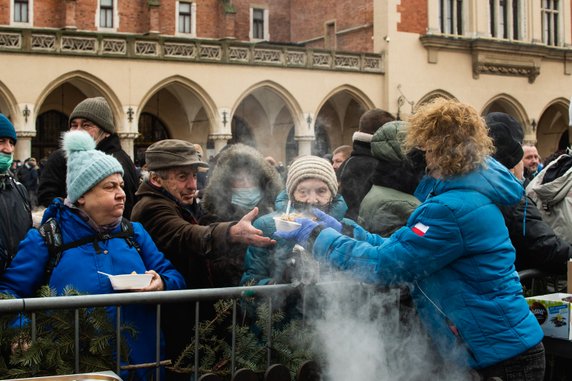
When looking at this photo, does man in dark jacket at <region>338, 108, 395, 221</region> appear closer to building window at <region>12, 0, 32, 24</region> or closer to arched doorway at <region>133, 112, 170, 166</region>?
arched doorway at <region>133, 112, 170, 166</region>

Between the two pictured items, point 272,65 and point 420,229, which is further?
point 272,65

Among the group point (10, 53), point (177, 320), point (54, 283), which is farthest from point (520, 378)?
point (10, 53)

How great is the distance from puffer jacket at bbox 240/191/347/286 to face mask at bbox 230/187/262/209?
0.44 metres

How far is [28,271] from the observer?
3.13 m

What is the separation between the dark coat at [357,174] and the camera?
16.4 feet

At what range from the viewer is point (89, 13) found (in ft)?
90.1

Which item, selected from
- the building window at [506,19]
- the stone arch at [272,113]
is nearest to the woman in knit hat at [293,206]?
the stone arch at [272,113]

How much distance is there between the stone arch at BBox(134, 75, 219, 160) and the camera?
24500 mm

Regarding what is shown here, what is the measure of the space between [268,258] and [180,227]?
478 mm

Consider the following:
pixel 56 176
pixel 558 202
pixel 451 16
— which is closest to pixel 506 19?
pixel 451 16

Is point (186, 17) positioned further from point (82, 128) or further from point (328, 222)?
point (328, 222)

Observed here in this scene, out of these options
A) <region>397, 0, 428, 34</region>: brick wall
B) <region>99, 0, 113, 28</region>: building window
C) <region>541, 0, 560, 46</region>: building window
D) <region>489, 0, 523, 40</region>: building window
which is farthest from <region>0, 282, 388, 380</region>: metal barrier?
<region>541, 0, 560, 46</region>: building window

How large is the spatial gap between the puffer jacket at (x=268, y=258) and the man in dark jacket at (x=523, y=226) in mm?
1015

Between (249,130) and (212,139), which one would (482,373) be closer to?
(212,139)
